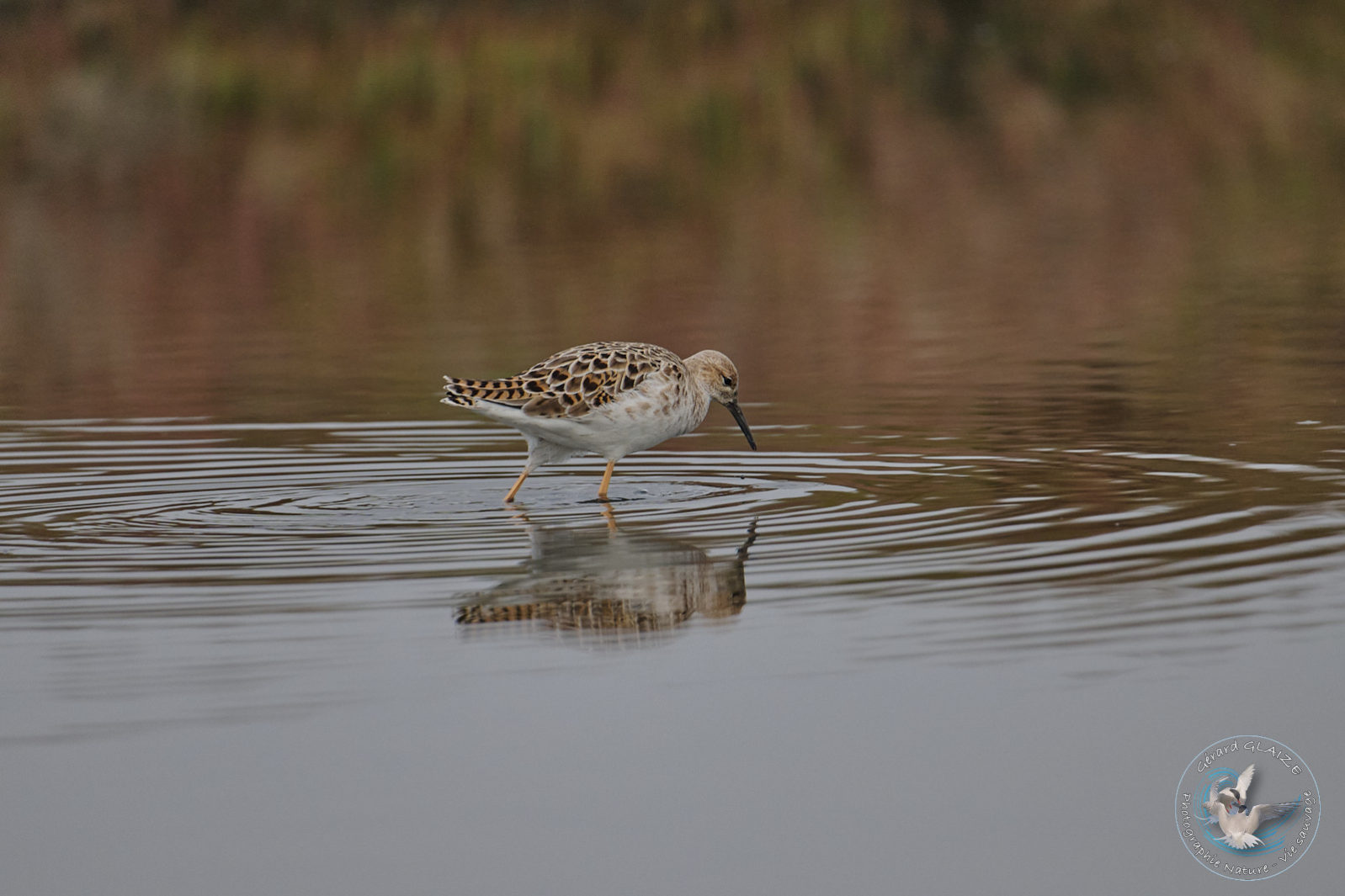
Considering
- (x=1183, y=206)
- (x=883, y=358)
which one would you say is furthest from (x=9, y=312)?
(x=1183, y=206)

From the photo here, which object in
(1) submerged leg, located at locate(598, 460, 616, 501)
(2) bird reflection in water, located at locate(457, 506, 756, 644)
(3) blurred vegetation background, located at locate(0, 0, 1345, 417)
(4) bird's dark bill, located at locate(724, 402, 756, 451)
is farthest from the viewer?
(3) blurred vegetation background, located at locate(0, 0, 1345, 417)

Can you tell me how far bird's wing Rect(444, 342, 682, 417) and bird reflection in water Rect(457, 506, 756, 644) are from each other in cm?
142

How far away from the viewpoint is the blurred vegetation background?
25.8 m

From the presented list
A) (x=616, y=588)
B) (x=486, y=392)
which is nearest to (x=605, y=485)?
(x=486, y=392)

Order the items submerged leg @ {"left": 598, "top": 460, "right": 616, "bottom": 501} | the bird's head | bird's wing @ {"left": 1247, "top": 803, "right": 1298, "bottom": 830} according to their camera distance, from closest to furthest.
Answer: bird's wing @ {"left": 1247, "top": 803, "right": 1298, "bottom": 830}, submerged leg @ {"left": 598, "top": 460, "right": 616, "bottom": 501}, the bird's head

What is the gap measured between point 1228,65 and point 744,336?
35370 mm

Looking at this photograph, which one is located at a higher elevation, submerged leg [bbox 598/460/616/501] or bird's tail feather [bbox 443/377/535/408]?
bird's tail feather [bbox 443/377/535/408]

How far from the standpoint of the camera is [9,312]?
105 feet

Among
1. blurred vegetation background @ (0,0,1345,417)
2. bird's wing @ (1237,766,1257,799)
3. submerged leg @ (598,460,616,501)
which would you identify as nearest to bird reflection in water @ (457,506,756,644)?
submerged leg @ (598,460,616,501)

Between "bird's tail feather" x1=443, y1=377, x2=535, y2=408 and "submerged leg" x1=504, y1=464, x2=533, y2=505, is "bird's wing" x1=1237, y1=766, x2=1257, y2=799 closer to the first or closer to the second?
"bird's tail feather" x1=443, y1=377, x2=535, y2=408

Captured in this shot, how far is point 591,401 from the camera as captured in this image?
14.2 metres

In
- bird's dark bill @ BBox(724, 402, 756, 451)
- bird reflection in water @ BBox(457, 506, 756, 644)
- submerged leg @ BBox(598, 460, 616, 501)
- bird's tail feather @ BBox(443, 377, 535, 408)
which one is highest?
bird's tail feather @ BBox(443, 377, 535, 408)

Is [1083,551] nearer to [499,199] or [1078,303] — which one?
[1078,303]

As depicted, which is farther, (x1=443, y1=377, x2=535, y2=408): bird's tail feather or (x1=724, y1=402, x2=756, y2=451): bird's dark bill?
(x1=724, y1=402, x2=756, y2=451): bird's dark bill
